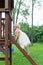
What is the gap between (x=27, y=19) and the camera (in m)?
28.4

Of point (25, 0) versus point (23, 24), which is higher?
point (25, 0)

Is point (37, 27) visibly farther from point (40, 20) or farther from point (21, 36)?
point (21, 36)

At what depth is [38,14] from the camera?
103 ft

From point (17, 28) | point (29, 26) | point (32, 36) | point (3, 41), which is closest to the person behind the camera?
point (3, 41)

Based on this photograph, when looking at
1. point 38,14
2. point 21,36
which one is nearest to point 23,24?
point 38,14

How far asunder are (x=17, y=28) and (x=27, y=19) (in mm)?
18256

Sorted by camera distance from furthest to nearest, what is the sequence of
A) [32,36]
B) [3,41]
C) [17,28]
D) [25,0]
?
[25,0]
[32,36]
[17,28]
[3,41]

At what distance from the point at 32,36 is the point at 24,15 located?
10.0 feet

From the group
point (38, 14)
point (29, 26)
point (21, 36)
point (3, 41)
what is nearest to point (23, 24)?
point (29, 26)

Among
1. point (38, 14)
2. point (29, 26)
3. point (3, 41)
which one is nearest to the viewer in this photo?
point (3, 41)

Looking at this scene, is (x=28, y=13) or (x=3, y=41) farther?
(x=28, y=13)

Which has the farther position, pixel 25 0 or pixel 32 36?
pixel 25 0

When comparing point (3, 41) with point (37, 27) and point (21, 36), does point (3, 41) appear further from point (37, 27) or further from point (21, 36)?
point (37, 27)

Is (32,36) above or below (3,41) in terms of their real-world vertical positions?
below
